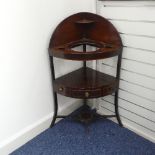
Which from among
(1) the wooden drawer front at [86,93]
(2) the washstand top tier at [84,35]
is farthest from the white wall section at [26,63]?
(1) the wooden drawer front at [86,93]

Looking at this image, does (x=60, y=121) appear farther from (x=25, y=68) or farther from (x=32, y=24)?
(x=32, y=24)

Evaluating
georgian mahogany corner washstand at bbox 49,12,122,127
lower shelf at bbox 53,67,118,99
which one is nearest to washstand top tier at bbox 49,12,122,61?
georgian mahogany corner washstand at bbox 49,12,122,127

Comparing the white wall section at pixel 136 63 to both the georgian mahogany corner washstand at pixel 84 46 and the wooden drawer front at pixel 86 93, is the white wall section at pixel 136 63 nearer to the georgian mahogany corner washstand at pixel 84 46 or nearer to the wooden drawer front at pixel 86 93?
the georgian mahogany corner washstand at pixel 84 46

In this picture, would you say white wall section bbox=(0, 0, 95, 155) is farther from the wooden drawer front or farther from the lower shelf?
the wooden drawer front

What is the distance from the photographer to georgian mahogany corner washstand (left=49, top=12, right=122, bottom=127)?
1.45 m

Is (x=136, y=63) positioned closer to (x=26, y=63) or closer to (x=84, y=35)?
(x=84, y=35)

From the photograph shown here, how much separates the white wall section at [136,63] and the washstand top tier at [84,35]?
2.6 inches

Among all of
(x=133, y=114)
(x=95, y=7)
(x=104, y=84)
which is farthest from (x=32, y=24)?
(x=133, y=114)

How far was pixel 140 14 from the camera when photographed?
133 centimetres

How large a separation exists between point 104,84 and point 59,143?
57 centimetres

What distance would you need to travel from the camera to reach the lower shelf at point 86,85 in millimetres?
1459

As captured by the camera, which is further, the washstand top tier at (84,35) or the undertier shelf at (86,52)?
the washstand top tier at (84,35)

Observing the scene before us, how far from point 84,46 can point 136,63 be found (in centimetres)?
41

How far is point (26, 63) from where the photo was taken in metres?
1.44
